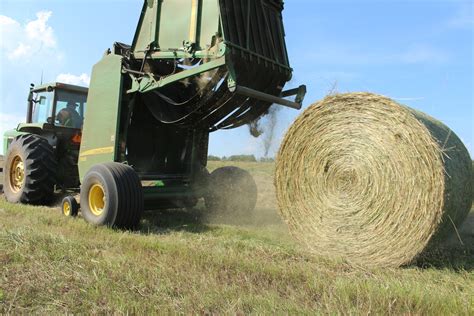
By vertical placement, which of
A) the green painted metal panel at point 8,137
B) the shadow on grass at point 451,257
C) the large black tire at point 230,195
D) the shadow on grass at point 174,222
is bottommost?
the shadow on grass at point 174,222

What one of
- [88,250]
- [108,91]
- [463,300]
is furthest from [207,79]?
[463,300]

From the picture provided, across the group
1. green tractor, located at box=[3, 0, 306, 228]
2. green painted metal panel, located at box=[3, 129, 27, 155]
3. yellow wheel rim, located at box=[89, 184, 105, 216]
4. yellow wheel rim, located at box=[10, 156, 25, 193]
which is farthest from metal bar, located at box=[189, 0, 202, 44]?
green painted metal panel, located at box=[3, 129, 27, 155]

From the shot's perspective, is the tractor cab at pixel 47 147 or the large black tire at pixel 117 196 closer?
the large black tire at pixel 117 196

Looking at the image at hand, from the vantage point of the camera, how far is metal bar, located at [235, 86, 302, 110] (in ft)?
17.7

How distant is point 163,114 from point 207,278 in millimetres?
3837

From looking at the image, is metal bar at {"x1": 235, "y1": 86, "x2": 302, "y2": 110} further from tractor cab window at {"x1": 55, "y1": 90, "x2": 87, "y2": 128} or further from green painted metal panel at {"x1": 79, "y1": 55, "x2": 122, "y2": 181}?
tractor cab window at {"x1": 55, "y1": 90, "x2": 87, "y2": 128}

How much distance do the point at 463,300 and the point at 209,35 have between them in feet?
13.1

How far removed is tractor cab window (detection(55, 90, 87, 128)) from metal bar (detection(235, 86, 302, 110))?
397 centimetres

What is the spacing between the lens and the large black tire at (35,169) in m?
7.31

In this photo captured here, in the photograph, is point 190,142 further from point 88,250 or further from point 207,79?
point 88,250

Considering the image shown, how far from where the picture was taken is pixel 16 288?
2871 mm

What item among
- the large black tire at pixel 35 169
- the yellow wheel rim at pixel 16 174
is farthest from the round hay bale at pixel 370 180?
the yellow wheel rim at pixel 16 174

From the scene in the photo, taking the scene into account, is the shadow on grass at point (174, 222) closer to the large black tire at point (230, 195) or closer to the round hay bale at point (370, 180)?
the large black tire at point (230, 195)

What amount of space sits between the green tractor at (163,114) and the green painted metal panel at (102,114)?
15mm
